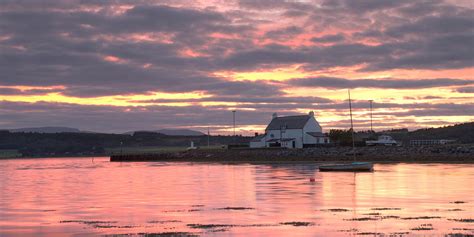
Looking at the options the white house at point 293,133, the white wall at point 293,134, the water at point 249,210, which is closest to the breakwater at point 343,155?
the white house at point 293,133

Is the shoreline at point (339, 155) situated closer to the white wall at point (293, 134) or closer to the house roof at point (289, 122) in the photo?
the white wall at point (293, 134)

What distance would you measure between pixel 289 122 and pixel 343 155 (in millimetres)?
28834

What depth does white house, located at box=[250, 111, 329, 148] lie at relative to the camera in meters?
161

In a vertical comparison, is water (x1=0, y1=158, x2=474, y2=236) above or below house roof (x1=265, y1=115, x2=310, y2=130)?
below

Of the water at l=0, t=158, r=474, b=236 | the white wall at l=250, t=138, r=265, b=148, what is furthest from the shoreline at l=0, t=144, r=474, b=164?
the water at l=0, t=158, r=474, b=236

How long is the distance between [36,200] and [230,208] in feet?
54.4

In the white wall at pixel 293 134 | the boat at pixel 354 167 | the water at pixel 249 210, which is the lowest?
the water at pixel 249 210

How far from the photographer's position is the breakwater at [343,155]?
125m


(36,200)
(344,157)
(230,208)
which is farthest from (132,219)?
(344,157)

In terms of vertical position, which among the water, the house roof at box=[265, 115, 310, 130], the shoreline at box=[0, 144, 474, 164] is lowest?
the water

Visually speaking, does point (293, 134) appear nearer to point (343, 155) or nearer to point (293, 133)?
point (293, 133)

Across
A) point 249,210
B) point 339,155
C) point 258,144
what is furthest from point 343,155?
point 249,210

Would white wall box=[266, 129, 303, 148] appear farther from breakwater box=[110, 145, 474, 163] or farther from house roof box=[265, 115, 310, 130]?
breakwater box=[110, 145, 474, 163]

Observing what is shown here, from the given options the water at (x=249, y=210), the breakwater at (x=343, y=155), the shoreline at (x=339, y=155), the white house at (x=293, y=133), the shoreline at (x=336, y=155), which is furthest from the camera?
the white house at (x=293, y=133)
